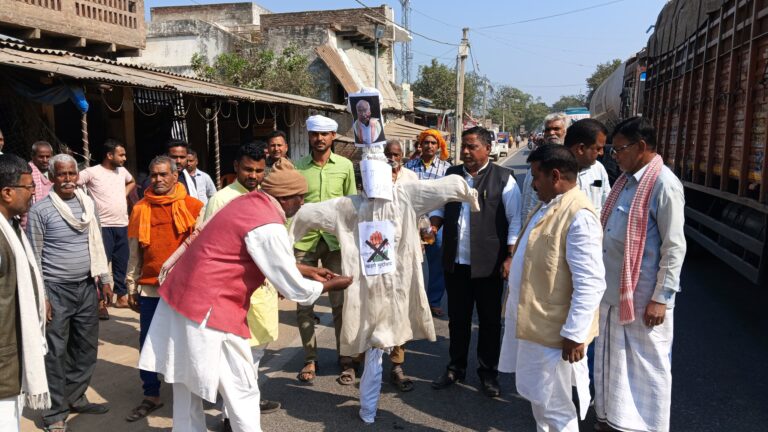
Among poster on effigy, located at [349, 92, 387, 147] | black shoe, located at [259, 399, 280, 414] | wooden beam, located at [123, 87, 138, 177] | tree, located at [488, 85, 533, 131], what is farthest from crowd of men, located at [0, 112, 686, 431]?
tree, located at [488, 85, 533, 131]

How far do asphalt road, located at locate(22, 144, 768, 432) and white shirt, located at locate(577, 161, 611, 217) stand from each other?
1.44m

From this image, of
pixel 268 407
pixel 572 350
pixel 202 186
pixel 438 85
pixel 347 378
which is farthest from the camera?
pixel 438 85

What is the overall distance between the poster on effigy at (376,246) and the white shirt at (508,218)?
26.9 inches

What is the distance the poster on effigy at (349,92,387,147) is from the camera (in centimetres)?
383

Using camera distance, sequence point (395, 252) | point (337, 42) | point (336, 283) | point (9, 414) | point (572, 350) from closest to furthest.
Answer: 1. point (9, 414)
2. point (572, 350)
3. point (336, 283)
4. point (395, 252)
5. point (337, 42)

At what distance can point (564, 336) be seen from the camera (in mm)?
2707

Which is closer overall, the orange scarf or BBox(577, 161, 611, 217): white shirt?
the orange scarf

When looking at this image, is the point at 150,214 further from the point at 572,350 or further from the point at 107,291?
the point at 572,350

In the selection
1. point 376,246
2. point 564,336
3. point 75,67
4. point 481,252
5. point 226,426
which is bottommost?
point 226,426

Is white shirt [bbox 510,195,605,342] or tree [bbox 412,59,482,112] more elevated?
tree [bbox 412,59,482,112]

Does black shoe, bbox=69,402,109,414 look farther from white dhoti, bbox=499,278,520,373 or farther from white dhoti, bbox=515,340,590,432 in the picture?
A: white dhoti, bbox=515,340,590,432

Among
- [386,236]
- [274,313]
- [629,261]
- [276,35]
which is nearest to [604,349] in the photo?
[629,261]

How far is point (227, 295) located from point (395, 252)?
4.42ft

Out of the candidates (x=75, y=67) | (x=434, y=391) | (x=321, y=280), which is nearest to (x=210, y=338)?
(x=321, y=280)
